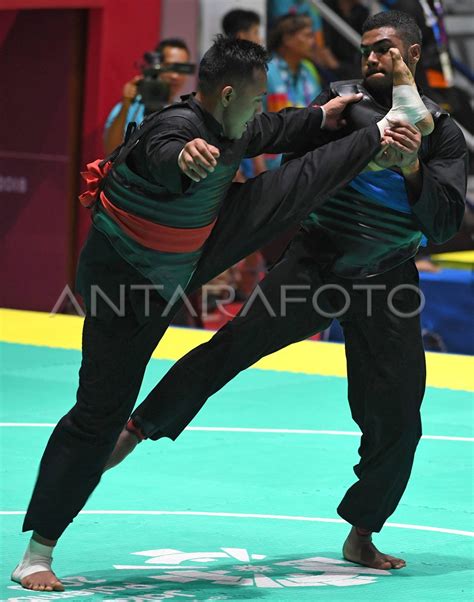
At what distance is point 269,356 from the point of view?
8.88 metres

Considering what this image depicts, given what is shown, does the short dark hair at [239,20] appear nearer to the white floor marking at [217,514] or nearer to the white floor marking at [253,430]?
the white floor marking at [253,430]

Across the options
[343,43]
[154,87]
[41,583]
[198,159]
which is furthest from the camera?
[343,43]

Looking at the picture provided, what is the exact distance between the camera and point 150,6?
11477 millimetres

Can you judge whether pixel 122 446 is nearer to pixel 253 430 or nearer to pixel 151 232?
pixel 151 232

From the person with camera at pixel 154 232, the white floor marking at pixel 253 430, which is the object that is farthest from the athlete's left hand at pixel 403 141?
the white floor marking at pixel 253 430

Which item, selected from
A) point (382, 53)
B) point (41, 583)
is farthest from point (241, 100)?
point (41, 583)

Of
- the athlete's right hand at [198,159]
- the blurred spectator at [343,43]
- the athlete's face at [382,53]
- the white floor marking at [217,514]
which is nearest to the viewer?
the athlete's right hand at [198,159]

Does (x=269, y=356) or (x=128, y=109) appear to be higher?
(x=128, y=109)

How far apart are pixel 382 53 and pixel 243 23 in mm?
6860

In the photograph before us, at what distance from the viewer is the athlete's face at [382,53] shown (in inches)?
185

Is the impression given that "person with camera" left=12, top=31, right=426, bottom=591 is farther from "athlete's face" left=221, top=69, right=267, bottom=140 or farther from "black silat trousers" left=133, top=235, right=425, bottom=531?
"black silat trousers" left=133, top=235, right=425, bottom=531

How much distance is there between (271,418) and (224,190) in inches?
122

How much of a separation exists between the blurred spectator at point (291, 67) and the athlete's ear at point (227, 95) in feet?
22.9

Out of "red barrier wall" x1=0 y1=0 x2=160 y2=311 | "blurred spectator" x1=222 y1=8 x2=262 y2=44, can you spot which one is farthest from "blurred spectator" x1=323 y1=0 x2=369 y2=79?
"red barrier wall" x1=0 y1=0 x2=160 y2=311
